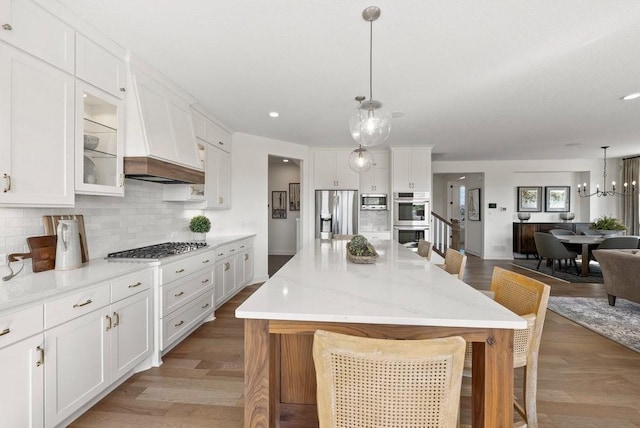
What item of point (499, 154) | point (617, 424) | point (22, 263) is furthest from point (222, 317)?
point (499, 154)

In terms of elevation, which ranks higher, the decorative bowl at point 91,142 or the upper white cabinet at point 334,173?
the upper white cabinet at point 334,173

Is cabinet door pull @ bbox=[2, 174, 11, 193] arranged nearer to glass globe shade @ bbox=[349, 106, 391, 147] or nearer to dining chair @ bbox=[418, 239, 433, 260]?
glass globe shade @ bbox=[349, 106, 391, 147]

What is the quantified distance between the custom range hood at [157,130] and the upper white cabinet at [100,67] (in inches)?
3.7

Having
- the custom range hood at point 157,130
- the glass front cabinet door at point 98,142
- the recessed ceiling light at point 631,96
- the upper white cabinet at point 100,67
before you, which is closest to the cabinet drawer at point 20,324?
the glass front cabinet door at point 98,142

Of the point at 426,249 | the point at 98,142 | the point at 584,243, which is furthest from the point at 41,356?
the point at 584,243

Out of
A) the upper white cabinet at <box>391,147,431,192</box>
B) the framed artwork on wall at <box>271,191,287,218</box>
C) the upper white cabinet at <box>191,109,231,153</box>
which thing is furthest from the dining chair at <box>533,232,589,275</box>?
the upper white cabinet at <box>191,109,231,153</box>

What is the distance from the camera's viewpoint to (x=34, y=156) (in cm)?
171

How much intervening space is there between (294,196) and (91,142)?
6032 millimetres

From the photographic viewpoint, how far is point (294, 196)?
8109mm

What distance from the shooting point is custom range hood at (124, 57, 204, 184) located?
247 centimetres

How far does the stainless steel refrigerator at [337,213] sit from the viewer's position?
579cm

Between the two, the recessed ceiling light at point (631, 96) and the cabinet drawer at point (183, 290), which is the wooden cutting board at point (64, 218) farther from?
the recessed ceiling light at point (631, 96)

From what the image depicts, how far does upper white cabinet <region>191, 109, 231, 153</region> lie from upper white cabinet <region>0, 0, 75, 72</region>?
1622 mm

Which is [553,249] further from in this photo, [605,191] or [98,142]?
[98,142]
